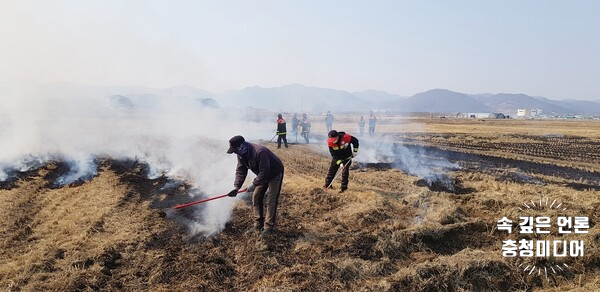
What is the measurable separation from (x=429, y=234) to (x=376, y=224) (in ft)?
3.74

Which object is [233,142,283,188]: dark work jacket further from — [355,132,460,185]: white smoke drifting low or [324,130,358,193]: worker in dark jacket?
[355,132,460,185]: white smoke drifting low

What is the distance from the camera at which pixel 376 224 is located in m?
7.37

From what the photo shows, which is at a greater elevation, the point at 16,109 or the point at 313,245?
the point at 16,109

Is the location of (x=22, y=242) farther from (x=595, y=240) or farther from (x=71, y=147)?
(x=71, y=147)

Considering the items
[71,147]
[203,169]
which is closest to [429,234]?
[203,169]

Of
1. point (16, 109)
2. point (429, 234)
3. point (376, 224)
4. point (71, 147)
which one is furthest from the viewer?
point (16, 109)

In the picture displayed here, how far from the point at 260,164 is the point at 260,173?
17 centimetres

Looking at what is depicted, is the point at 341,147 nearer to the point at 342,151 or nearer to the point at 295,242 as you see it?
the point at 342,151

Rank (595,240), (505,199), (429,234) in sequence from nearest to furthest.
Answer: (595,240) → (429,234) → (505,199)

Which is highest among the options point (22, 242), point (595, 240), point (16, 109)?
point (16, 109)

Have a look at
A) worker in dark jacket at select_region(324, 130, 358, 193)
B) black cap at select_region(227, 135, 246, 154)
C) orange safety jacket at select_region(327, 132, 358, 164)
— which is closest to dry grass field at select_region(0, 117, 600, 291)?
worker in dark jacket at select_region(324, 130, 358, 193)

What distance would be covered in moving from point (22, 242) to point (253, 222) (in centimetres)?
422

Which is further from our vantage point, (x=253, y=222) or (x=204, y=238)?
(x=253, y=222)

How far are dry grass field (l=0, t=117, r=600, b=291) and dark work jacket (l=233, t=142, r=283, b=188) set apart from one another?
109 cm
